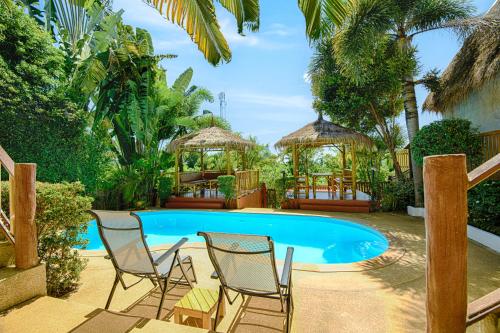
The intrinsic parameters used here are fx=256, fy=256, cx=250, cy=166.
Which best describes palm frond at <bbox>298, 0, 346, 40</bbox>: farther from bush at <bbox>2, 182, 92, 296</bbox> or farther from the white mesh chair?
bush at <bbox>2, 182, 92, 296</bbox>

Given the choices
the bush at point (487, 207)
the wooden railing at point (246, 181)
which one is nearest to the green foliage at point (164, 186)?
the wooden railing at point (246, 181)

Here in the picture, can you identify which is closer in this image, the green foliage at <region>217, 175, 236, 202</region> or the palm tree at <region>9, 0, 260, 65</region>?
the palm tree at <region>9, 0, 260, 65</region>

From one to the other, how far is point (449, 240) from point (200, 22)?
4.10 m

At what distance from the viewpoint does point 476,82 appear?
24.4 feet

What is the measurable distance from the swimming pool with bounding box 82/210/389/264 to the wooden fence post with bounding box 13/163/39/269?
4.59 meters

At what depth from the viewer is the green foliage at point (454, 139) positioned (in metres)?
7.33

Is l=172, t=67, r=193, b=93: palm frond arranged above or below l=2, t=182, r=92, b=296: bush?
above

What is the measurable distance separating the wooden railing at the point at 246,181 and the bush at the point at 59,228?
819 centimetres

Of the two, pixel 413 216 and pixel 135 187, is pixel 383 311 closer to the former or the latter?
pixel 413 216

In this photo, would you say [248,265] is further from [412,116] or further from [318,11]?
[412,116]

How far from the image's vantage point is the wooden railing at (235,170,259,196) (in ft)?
39.6

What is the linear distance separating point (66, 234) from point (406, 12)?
37.3ft

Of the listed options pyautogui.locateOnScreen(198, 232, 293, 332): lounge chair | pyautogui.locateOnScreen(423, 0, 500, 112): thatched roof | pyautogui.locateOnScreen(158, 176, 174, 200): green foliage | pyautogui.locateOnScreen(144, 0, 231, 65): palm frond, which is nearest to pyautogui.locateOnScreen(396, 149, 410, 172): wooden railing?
pyautogui.locateOnScreen(423, 0, 500, 112): thatched roof

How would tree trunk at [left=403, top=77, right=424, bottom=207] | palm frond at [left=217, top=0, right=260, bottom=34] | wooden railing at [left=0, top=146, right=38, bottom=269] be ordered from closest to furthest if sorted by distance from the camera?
wooden railing at [left=0, top=146, right=38, bottom=269] → palm frond at [left=217, top=0, right=260, bottom=34] → tree trunk at [left=403, top=77, right=424, bottom=207]
